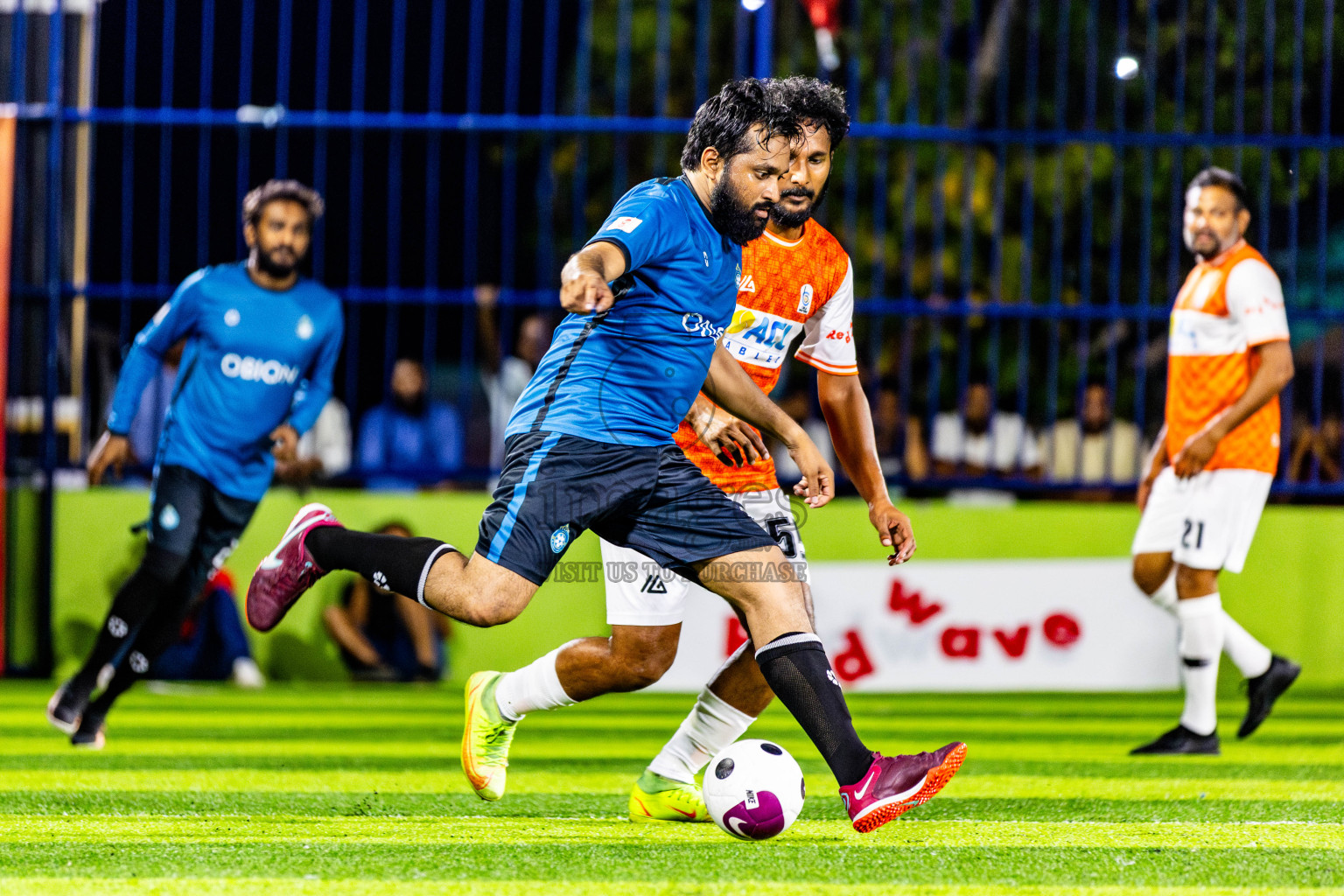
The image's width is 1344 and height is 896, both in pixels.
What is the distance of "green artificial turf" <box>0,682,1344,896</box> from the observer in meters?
3.40

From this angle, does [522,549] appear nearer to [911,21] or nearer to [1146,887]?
[1146,887]

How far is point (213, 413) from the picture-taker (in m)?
6.37

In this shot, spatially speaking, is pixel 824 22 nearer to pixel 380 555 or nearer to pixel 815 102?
pixel 815 102

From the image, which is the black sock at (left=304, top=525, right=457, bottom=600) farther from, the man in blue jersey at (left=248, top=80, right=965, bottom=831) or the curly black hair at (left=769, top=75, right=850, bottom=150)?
the curly black hair at (left=769, top=75, right=850, bottom=150)

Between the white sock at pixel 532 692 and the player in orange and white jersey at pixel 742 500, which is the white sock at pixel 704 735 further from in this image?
the white sock at pixel 532 692

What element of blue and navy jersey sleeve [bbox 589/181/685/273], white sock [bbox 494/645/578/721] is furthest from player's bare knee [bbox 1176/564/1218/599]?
blue and navy jersey sleeve [bbox 589/181/685/273]

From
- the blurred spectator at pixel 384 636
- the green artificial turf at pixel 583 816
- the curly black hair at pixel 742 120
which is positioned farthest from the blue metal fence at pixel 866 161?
the curly black hair at pixel 742 120

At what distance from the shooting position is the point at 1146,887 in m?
3.37

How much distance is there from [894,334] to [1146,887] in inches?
268

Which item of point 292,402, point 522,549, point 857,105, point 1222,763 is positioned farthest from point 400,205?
point 522,549

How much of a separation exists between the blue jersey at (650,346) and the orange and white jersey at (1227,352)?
9.66 feet

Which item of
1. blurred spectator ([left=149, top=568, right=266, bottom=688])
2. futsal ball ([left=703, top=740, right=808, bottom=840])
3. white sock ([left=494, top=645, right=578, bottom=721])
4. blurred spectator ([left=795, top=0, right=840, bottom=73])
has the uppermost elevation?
blurred spectator ([left=795, top=0, right=840, bottom=73])

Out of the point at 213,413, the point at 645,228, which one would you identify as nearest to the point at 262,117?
the point at 213,413

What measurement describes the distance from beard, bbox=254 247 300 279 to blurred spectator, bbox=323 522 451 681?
273 cm
